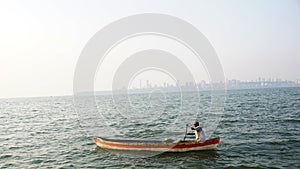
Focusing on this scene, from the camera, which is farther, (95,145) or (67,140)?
(67,140)

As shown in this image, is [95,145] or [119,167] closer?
[119,167]

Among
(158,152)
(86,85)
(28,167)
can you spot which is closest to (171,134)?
(158,152)

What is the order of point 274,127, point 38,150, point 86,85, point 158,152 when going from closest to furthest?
point 158,152
point 38,150
point 86,85
point 274,127

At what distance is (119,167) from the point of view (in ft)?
57.0

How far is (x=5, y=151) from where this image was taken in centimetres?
2348

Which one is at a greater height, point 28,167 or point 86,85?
point 86,85

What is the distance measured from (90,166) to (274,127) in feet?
73.1

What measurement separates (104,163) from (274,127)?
2117 centimetres

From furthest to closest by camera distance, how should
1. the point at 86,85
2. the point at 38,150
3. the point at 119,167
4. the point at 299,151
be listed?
the point at 86,85
the point at 38,150
the point at 299,151
the point at 119,167

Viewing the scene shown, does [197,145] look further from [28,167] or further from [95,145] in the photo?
[28,167]

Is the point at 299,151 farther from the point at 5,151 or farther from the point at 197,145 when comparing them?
the point at 5,151

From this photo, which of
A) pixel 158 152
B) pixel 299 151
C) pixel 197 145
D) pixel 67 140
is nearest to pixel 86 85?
pixel 67 140

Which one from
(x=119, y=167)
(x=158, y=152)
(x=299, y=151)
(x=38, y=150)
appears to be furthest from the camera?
(x=38, y=150)

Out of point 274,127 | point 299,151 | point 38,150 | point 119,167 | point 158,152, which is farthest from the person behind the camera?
point 274,127
